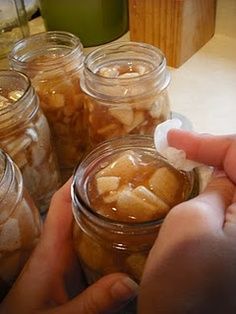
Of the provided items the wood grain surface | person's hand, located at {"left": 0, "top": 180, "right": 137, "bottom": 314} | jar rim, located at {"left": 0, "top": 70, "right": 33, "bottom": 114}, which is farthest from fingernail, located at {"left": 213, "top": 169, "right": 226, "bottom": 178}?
the wood grain surface

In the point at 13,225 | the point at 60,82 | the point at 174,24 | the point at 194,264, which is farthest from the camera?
the point at 174,24

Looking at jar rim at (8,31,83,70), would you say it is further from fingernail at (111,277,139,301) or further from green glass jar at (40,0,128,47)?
fingernail at (111,277,139,301)

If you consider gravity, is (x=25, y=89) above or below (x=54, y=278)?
above

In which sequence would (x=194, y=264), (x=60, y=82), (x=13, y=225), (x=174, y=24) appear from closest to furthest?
1. (x=194, y=264)
2. (x=13, y=225)
3. (x=60, y=82)
4. (x=174, y=24)

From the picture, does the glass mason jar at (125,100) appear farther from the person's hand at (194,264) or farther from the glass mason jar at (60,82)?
the person's hand at (194,264)

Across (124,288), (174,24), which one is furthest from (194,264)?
(174,24)

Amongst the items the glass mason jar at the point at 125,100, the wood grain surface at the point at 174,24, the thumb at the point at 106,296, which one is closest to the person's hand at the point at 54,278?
the thumb at the point at 106,296

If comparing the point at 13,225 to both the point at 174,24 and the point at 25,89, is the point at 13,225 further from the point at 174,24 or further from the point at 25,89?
the point at 174,24
